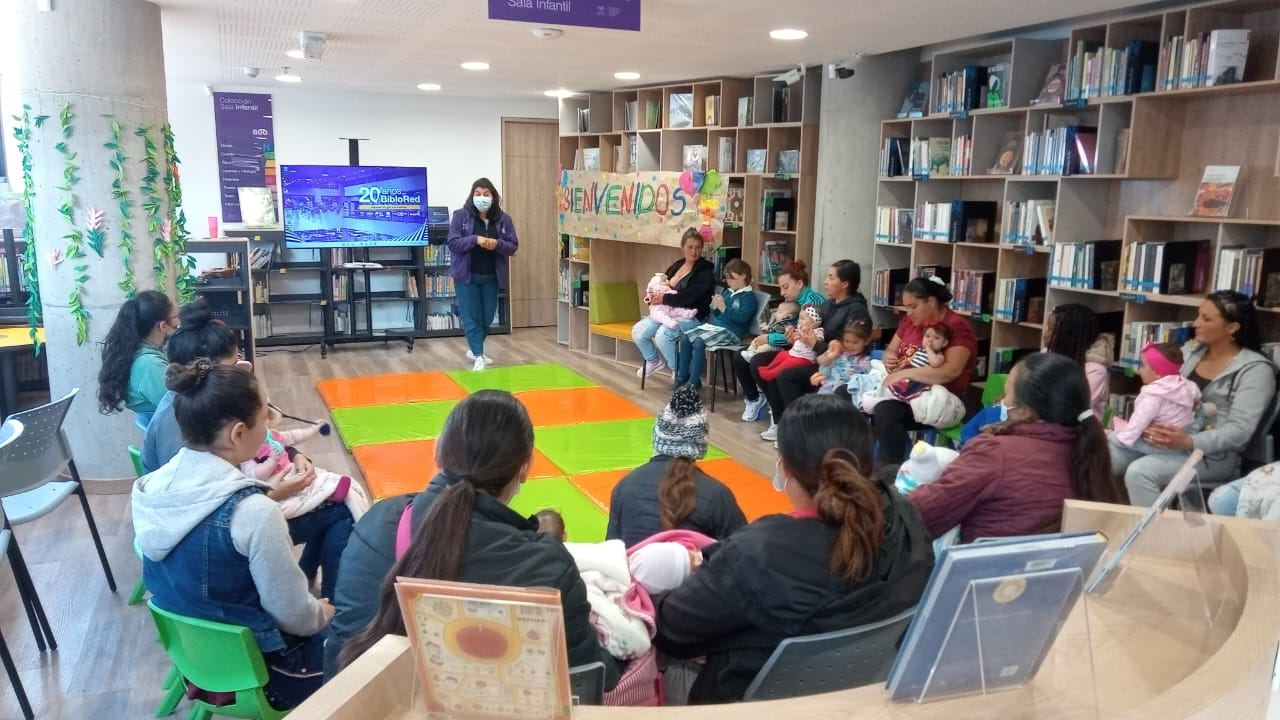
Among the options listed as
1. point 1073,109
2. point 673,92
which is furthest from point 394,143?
point 1073,109

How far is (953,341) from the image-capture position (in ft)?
17.5

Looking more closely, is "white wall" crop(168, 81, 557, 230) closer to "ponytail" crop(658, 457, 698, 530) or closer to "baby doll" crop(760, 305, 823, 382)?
"baby doll" crop(760, 305, 823, 382)

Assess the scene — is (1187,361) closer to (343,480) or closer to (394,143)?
(343,480)

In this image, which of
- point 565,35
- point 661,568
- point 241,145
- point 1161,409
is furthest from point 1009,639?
point 241,145

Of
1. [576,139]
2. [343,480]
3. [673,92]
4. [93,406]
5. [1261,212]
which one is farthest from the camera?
[576,139]

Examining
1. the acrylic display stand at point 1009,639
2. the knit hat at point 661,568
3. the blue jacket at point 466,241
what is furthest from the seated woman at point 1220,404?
the blue jacket at point 466,241

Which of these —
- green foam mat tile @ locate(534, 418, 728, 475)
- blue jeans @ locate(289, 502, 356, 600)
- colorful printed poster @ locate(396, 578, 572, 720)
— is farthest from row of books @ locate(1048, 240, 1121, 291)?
colorful printed poster @ locate(396, 578, 572, 720)

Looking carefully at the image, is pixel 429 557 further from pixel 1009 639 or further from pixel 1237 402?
pixel 1237 402

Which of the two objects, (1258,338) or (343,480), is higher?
(1258,338)

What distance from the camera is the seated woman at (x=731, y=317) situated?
704 centimetres

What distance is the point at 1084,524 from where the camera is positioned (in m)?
2.13

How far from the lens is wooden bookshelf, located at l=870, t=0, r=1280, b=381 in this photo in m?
4.57

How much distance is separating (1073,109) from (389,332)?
6.73 m

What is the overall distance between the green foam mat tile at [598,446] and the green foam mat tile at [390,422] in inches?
29.0
